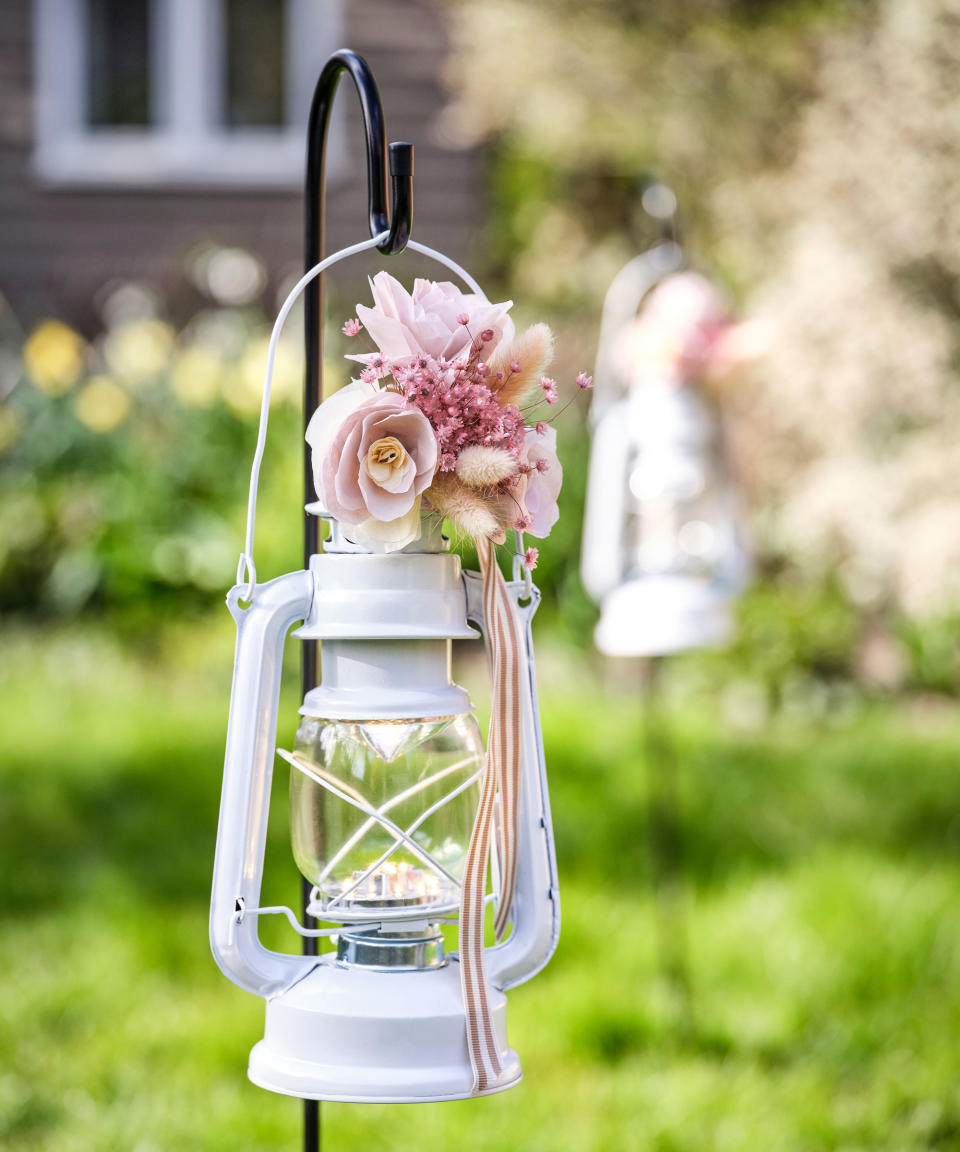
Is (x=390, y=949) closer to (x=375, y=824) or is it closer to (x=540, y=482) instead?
(x=375, y=824)

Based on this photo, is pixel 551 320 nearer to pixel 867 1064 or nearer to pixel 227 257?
pixel 227 257

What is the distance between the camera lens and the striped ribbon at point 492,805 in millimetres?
1158

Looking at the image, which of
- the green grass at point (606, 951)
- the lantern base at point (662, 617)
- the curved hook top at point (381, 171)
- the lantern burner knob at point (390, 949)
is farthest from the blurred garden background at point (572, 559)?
the curved hook top at point (381, 171)

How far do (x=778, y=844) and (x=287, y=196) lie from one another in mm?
5022

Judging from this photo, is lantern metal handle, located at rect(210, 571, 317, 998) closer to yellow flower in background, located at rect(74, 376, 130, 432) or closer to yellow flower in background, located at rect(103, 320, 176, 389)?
yellow flower in background, located at rect(74, 376, 130, 432)

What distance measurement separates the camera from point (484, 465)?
1141mm

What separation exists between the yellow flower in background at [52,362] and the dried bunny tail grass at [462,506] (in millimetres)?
5237

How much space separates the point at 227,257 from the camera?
22.9 ft

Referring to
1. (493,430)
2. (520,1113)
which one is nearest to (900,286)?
(520,1113)

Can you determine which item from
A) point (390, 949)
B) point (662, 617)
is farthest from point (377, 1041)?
point (662, 617)

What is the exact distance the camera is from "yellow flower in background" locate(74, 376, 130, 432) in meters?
5.85

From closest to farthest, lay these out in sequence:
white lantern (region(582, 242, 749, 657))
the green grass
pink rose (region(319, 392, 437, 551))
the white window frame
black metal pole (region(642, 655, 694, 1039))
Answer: pink rose (region(319, 392, 437, 551)) → the green grass → white lantern (region(582, 242, 749, 657)) → black metal pole (region(642, 655, 694, 1039)) → the white window frame

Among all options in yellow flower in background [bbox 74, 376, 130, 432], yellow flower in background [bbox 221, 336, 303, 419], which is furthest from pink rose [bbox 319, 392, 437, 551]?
yellow flower in background [bbox 74, 376, 130, 432]

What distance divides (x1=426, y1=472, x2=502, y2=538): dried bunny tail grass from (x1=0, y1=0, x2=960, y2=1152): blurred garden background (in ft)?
5.20
